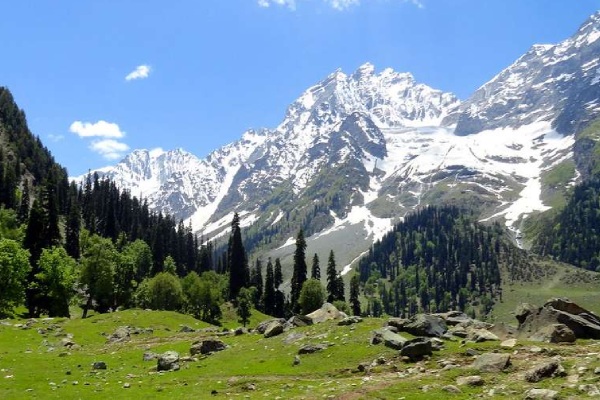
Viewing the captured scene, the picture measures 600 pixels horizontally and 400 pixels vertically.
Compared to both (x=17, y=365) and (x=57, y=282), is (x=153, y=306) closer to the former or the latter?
(x=57, y=282)

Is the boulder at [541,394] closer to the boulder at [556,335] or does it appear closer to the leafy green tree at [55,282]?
the boulder at [556,335]

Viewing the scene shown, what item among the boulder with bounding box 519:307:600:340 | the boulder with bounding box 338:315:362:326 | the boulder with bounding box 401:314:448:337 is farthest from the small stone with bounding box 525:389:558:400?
the boulder with bounding box 338:315:362:326

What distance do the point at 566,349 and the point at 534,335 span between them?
623cm

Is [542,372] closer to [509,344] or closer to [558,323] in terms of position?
[509,344]

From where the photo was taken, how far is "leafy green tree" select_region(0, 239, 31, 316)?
265 feet

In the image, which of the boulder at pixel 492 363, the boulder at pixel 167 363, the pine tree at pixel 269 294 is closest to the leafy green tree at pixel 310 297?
the pine tree at pixel 269 294

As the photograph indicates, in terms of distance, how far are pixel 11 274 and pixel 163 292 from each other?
163 ft

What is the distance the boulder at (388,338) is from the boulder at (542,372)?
11.2 meters

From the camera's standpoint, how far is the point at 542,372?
92.8 ft

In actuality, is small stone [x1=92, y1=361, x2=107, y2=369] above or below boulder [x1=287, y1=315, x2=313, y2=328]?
below

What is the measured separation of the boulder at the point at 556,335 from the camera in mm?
37688

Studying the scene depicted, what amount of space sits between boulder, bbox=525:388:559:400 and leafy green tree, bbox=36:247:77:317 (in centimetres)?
8236

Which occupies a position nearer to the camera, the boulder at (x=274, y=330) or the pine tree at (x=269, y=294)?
the boulder at (x=274, y=330)

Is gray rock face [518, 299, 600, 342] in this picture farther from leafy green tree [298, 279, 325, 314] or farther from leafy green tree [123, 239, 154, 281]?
leafy green tree [123, 239, 154, 281]
